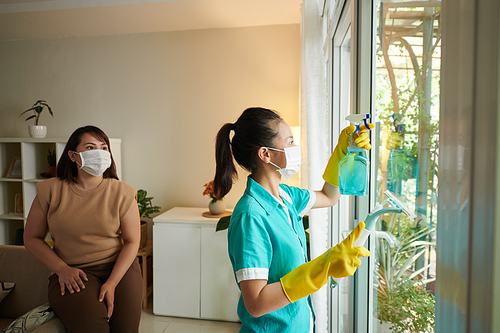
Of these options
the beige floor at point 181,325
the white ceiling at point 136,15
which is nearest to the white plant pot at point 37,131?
the white ceiling at point 136,15

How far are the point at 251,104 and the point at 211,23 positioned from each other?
80cm

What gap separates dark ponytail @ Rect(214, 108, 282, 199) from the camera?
3.16ft

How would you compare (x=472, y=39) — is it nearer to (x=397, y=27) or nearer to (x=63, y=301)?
(x=397, y=27)

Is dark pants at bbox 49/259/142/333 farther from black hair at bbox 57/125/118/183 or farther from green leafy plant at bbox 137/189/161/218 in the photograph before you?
green leafy plant at bbox 137/189/161/218

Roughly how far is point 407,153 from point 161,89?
2714mm

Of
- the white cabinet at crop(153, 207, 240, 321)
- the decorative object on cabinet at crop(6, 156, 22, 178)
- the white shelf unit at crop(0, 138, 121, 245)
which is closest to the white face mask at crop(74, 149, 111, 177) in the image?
the white cabinet at crop(153, 207, 240, 321)

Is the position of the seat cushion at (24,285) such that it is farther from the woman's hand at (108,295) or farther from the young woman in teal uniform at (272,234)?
the young woman in teal uniform at (272,234)

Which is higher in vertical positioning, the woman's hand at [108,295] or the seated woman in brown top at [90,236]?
the seated woman in brown top at [90,236]

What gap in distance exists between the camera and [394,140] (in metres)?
0.81

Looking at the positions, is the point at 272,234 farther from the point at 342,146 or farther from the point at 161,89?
the point at 161,89

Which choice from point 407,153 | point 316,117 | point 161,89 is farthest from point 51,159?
point 407,153

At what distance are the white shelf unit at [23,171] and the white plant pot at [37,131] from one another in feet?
0.26

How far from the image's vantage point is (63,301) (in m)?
1.48

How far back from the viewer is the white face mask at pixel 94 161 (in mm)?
1701
